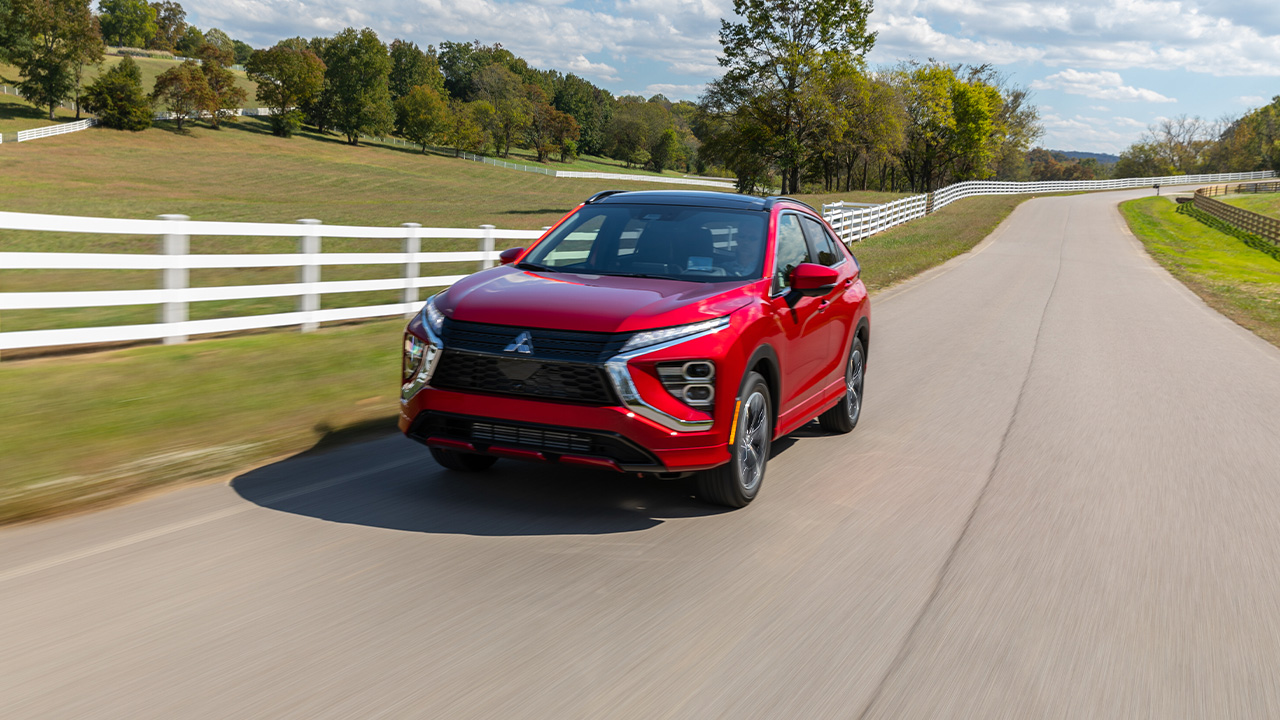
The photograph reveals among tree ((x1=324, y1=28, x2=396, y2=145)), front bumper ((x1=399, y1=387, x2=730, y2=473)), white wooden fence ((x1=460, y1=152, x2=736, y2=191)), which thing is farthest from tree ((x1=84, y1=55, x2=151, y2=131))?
front bumper ((x1=399, y1=387, x2=730, y2=473))

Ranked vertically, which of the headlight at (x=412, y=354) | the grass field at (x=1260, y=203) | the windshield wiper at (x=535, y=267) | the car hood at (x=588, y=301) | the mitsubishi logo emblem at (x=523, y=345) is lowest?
the headlight at (x=412, y=354)

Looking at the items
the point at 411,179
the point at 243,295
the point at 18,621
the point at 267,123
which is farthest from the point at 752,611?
the point at 267,123

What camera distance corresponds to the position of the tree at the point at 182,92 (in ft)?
314

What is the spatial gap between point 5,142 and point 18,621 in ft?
282

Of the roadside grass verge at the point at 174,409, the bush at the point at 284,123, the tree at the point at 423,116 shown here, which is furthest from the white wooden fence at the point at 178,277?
the tree at the point at 423,116

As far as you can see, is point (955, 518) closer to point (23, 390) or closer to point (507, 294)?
point (507, 294)

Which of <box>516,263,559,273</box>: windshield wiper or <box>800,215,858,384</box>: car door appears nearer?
<box>516,263,559,273</box>: windshield wiper

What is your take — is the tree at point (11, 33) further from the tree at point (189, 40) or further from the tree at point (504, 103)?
the tree at point (189, 40)

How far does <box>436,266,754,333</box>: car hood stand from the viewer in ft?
17.0

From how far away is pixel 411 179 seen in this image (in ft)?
265

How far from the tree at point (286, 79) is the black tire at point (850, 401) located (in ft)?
358

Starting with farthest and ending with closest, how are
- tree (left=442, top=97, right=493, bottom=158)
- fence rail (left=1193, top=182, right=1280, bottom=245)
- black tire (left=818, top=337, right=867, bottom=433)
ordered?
tree (left=442, top=97, right=493, bottom=158) → fence rail (left=1193, top=182, right=1280, bottom=245) → black tire (left=818, top=337, right=867, bottom=433)

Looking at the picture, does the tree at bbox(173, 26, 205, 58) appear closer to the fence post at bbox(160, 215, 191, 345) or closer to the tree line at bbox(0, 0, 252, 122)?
the tree line at bbox(0, 0, 252, 122)

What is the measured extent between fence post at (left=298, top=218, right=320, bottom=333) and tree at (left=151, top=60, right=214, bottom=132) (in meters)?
92.9
